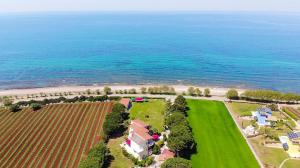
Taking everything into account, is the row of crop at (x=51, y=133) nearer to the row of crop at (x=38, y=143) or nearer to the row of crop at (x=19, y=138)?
the row of crop at (x=38, y=143)

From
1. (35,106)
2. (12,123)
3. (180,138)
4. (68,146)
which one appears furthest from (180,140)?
(35,106)

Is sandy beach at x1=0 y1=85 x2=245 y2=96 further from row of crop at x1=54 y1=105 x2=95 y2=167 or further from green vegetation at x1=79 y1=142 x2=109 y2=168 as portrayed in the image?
green vegetation at x1=79 y1=142 x2=109 y2=168

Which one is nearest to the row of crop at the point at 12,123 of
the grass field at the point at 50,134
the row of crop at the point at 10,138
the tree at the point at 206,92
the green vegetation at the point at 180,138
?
the grass field at the point at 50,134

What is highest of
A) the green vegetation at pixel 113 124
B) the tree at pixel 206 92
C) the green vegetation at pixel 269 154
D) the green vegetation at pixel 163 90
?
the green vegetation at pixel 163 90

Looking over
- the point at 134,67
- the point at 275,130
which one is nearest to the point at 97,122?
the point at 275,130

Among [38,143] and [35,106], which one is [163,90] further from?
[38,143]

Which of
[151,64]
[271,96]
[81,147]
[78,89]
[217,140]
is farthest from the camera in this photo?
[151,64]
